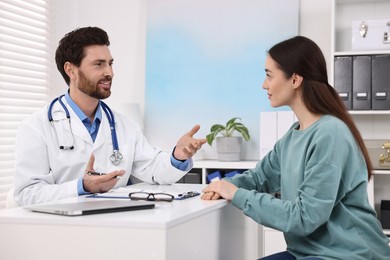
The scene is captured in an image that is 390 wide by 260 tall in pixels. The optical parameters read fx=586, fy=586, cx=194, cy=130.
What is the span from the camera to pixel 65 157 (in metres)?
2.30

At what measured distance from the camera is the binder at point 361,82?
339 cm

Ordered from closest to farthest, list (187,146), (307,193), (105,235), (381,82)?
(105,235), (307,193), (187,146), (381,82)

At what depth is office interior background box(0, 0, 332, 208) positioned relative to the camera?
3.69 m

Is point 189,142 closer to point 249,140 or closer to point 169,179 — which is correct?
point 169,179

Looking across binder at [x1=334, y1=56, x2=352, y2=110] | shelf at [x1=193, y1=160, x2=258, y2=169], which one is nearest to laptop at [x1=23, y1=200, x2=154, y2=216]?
shelf at [x1=193, y1=160, x2=258, y2=169]

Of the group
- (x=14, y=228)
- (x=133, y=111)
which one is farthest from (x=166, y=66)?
(x=14, y=228)

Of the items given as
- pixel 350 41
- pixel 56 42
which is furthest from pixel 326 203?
pixel 56 42

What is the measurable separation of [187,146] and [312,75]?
0.65 m

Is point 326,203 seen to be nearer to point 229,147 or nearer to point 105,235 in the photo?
point 105,235

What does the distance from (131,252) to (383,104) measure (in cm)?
242

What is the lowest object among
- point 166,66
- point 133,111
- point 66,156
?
point 66,156

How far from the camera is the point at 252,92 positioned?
154 inches

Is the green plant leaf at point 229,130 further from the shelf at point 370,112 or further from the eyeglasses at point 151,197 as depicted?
the eyeglasses at point 151,197

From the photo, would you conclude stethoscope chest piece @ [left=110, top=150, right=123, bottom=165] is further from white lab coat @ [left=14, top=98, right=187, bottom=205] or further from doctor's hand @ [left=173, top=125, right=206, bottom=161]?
doctor's hand @ [left=173, top=125, right=206, bottom=161]
